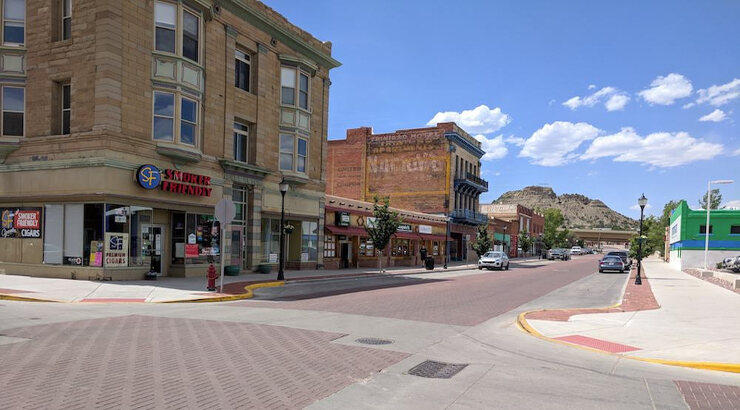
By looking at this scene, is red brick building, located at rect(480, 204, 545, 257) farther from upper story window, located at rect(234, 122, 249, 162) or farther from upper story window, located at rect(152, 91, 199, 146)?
upper story window, located at rect(152, 91, 199, 146)

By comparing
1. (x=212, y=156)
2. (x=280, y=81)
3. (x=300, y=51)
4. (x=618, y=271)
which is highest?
(x=300, y=51)

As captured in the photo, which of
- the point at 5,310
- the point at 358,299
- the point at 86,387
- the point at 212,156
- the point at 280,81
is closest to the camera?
the point at 86,387

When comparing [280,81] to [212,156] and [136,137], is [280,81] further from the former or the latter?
[136,137]

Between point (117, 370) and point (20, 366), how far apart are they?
132 centimetres

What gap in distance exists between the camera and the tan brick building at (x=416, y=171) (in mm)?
57531

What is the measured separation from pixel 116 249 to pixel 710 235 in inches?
2164

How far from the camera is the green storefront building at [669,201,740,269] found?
5172cm

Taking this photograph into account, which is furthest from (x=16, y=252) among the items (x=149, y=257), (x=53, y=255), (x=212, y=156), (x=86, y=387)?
(x=86, y=387)

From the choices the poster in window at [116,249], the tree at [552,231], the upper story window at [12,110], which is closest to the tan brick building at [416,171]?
the poster in window at [116,249]

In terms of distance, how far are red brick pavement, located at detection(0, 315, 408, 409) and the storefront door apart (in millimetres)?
11961

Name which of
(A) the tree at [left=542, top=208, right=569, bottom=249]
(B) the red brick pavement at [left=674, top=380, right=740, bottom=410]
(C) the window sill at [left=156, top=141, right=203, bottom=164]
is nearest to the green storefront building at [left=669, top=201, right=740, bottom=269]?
(C) the window sill at [left=156, top=141, right=203, bottom=164]

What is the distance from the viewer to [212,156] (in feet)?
80.7

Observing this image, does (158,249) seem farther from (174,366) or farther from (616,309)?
(616,309)

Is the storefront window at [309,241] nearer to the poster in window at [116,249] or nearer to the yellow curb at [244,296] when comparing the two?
the yellow curb at [244,296]
